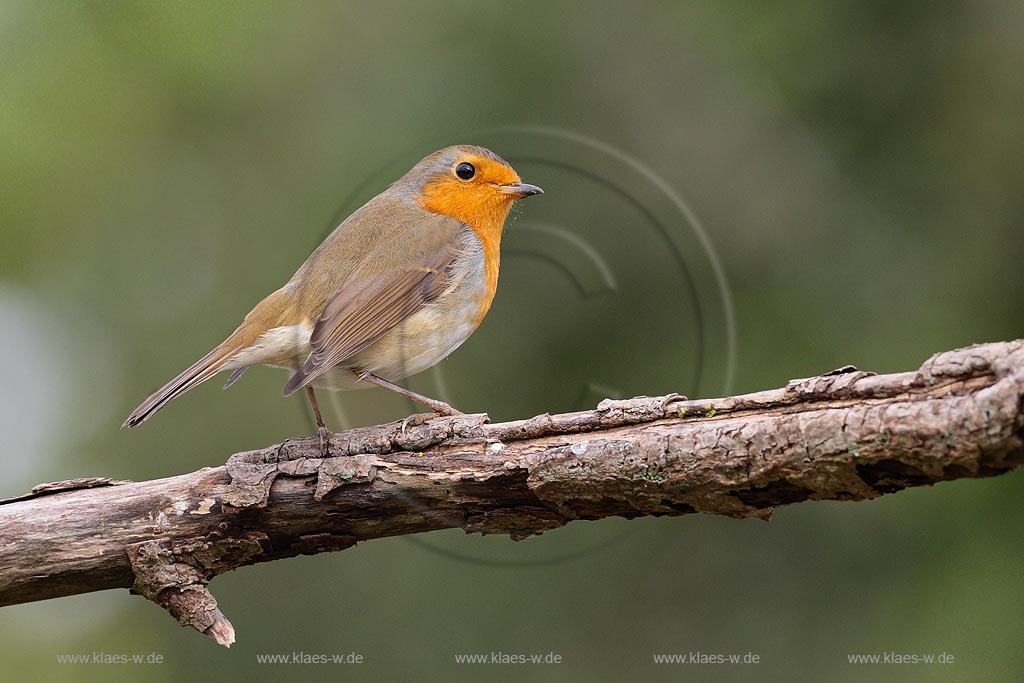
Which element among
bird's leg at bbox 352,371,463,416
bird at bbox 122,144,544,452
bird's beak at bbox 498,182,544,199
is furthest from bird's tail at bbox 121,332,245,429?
bird's beak at bbox 498,182,544,199

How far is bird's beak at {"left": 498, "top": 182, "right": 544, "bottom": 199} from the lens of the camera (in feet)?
16.1

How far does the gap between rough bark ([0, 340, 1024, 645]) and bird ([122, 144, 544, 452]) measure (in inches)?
19.9

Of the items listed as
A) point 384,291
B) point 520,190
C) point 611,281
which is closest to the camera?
point 384,291

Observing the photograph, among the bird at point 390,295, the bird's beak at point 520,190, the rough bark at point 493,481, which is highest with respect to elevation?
the bird's beak at point 520,190

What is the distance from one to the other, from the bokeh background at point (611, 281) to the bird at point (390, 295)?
0.58m

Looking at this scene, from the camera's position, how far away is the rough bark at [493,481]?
2643mm

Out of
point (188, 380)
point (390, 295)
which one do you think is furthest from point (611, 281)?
point (188, 380)

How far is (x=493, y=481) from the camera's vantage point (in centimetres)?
330

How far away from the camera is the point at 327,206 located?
21.3 feet

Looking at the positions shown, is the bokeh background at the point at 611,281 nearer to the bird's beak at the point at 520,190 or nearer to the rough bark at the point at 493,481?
the bird's beak at the point at 520,190
